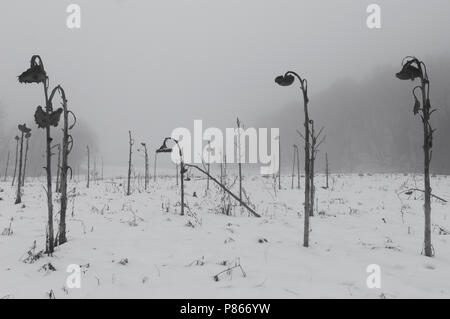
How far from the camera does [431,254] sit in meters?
5.49

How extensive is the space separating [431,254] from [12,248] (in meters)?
6.97

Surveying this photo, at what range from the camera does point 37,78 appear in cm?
524

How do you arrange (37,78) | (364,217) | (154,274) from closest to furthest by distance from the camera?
(154,274)
(37,78)
(364,217)

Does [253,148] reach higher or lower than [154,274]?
higher

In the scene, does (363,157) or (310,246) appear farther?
(363,157)

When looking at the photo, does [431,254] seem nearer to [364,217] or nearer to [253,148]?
[364,217]

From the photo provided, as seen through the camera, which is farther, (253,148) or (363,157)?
(253,148)

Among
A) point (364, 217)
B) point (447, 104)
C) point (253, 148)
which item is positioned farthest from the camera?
point (253, 148)
